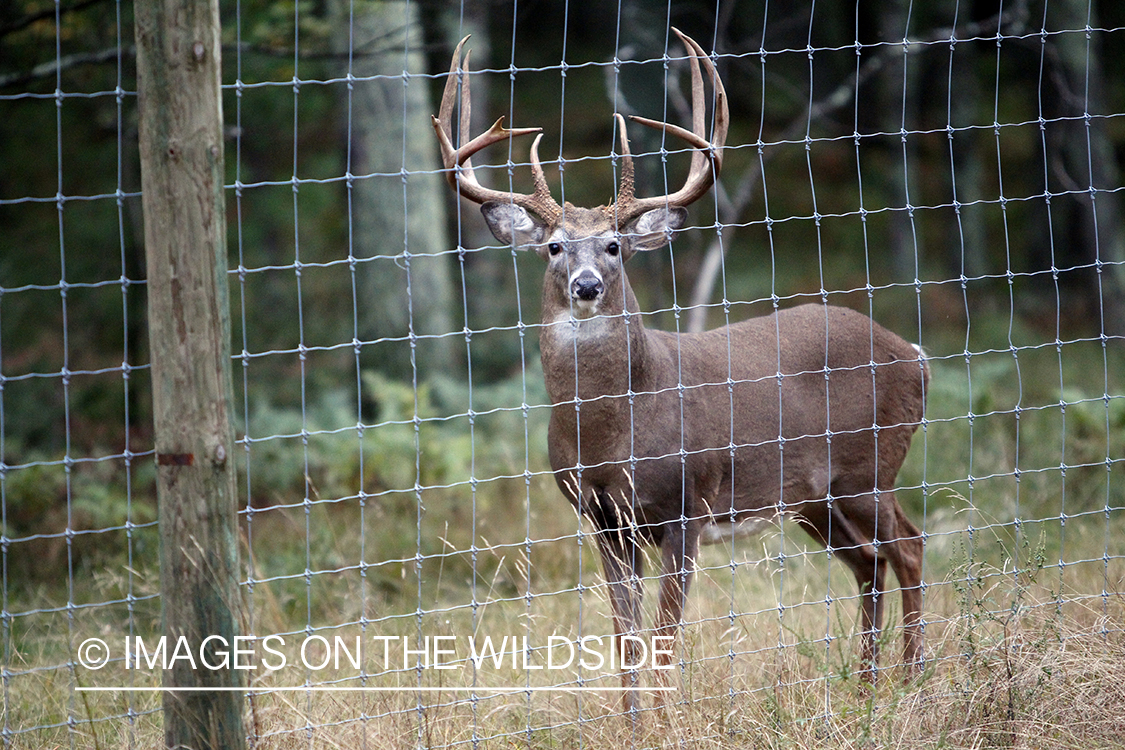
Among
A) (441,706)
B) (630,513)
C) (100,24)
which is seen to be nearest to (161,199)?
(441,706)

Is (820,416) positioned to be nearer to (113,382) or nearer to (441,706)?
(441,706)

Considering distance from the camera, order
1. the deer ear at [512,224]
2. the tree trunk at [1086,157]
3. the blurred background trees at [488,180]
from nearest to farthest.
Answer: the deer ear at [512,224], the blurred background trees at [488,180], the tree trunk at [1086,157]

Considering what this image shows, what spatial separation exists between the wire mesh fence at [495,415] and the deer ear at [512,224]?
308 mm

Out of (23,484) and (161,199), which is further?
(23,484)

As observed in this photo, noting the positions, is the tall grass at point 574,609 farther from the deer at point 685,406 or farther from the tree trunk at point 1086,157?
the tree trunk at point 1086,157

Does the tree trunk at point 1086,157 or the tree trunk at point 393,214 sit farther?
the tree trunk at point 1086,157

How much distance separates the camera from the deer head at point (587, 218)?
154 inches

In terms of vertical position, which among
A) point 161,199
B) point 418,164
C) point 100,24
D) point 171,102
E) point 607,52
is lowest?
point 161,199

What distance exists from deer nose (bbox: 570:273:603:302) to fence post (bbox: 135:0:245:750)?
4.55 ft

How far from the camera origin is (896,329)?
1170 centimetres

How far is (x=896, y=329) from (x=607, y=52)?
31.9 ft

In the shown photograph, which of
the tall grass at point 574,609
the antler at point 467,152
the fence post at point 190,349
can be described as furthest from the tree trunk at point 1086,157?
the fence post at point 190,349

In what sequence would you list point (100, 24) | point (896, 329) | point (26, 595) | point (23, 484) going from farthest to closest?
1. point (896, 329)
2. point (100, 24)
3. point (23, 484)
4. point (26, 595)

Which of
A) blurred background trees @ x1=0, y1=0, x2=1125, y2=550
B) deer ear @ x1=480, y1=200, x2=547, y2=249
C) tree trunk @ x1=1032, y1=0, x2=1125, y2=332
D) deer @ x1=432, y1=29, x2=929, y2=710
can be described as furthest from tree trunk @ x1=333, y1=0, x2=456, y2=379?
tree trunk @ x1=1032, y1=0, x2=1125, y2=332
